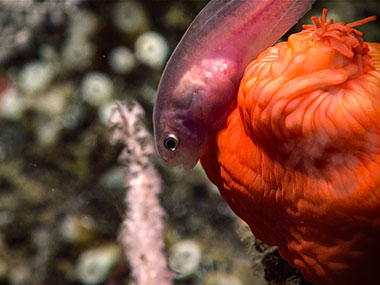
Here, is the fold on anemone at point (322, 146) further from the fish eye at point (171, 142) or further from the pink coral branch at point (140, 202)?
the pink coral branch at point (140, 202)

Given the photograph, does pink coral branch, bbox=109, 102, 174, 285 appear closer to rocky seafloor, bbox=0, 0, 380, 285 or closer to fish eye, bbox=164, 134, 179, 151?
rocky seafloor, bbox=0, 0, 380, 285

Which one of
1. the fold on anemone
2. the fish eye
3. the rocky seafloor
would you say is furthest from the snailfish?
the rocky seafloor

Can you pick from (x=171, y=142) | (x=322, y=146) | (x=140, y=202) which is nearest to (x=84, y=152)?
(x=140, y=202)

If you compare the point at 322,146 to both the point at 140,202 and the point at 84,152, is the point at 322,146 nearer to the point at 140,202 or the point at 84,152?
the point at 140,202

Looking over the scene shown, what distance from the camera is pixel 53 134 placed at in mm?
2195

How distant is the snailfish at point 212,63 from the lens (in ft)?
4.08

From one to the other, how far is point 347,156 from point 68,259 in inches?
62.4

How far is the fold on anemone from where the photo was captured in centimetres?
93

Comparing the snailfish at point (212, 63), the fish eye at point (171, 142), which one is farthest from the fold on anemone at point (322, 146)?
the fish eye at point (171, 142)

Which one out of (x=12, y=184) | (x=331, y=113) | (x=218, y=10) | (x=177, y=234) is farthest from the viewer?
(x=12, y=184)

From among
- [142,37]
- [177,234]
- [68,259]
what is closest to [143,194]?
[177,234]

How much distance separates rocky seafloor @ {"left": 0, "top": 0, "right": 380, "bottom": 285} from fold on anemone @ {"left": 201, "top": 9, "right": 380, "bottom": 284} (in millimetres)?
852

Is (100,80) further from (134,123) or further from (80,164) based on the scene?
(80,164)

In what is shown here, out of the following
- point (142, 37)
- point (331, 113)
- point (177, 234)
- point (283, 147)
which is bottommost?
point (177, 234)
